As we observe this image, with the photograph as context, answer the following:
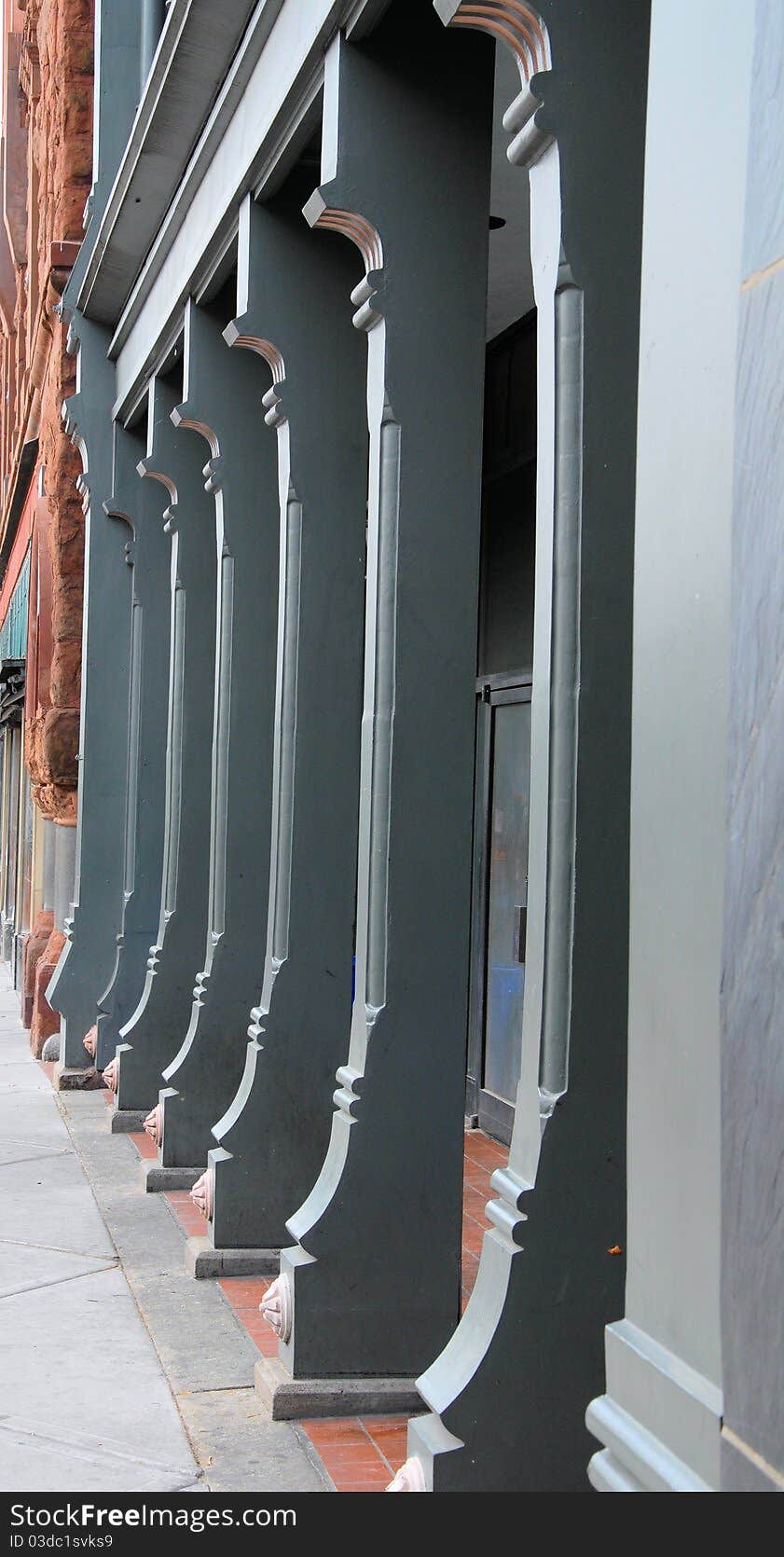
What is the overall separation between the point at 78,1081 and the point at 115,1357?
5.45m

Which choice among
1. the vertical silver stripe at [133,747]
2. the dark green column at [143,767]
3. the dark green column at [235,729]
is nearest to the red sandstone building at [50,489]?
the dark green column at [143,767]

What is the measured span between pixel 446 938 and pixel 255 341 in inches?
94.0

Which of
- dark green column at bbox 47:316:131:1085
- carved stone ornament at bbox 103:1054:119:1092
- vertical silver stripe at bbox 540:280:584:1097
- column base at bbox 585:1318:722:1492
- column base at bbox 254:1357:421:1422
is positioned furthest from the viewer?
dark green column at bbox 47:316:131:1085

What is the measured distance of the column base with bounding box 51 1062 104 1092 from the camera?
34.0 feet

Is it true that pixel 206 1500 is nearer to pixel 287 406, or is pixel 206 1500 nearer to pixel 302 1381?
pixel 302 1381

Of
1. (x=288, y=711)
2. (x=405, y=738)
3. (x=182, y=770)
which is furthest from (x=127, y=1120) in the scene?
(x=405, y=738)

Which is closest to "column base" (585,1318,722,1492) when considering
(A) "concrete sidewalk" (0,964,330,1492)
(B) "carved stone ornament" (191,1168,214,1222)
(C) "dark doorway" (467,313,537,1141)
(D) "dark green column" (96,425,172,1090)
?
(A) "concrete sidewalk" (0,964,330,1492)

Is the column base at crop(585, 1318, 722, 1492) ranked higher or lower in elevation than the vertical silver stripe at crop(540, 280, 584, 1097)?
lower

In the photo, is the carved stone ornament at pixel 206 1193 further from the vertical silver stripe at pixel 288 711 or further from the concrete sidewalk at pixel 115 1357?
the vertical silver stripe at pixel 288 711

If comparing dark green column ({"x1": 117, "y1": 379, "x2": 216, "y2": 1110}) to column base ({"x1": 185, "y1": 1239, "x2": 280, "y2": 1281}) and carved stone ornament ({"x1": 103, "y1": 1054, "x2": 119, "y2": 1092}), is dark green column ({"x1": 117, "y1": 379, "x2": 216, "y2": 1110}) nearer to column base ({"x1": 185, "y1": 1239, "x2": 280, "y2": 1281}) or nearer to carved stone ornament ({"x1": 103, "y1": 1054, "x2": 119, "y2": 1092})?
carved stone ornament ({"x1": 103, "y1": 1054, "x2": 119, "y2": 1092})

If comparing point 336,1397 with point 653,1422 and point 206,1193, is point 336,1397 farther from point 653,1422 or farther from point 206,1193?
point 653,1422

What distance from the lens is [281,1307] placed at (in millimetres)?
4551

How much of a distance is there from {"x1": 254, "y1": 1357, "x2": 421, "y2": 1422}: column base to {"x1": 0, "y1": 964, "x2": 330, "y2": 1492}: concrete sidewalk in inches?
2.7

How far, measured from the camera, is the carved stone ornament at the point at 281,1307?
4.52 metres
